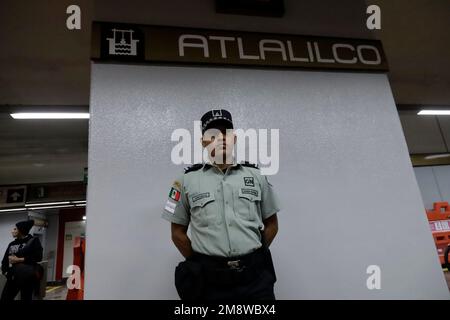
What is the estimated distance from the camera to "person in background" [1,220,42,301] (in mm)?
4480

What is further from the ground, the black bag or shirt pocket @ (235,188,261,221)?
shirt pocket @ (235,188,261,221)

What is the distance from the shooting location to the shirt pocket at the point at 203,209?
4.49 ft

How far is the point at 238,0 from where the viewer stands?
2381mm

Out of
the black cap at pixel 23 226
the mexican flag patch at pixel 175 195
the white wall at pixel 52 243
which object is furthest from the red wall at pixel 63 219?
the mexican flag patch at pixel 175 195

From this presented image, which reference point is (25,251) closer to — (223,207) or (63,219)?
(223,207)

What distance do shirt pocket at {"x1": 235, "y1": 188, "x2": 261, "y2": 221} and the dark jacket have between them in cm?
465

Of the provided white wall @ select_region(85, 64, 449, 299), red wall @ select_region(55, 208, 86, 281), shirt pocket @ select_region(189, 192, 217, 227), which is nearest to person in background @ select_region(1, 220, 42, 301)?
white wall @ select_region(85, 64, 449, 299)

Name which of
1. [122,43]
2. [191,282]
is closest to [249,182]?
[191,282]

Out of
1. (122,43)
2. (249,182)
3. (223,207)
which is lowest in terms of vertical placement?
(223,207)

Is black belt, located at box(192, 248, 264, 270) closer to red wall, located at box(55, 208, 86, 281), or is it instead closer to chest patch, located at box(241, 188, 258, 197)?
chest patch, located at box(241, 188, 258, 197)

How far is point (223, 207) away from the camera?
1.40 meters

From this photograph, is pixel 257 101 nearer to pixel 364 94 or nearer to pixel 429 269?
pixel 364 94

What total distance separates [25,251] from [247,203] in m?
4.70

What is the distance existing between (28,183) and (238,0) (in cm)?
790
